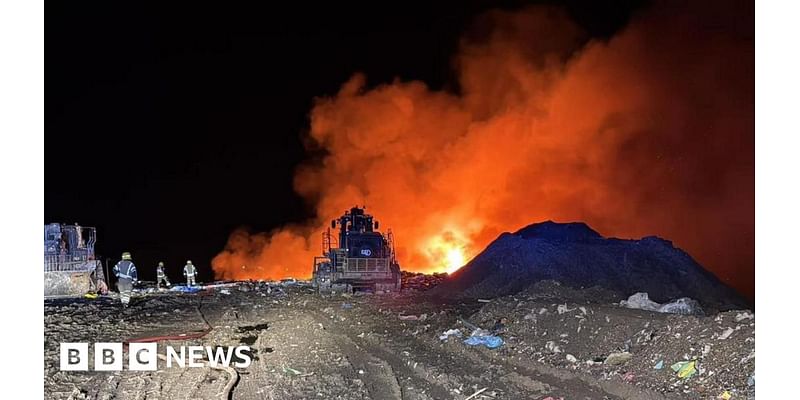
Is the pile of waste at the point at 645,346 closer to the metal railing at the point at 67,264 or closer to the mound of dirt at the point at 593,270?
the mound of dirt at the point at 593,270

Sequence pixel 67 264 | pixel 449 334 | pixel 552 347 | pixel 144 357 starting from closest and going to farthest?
pixel 144 357 < pixel 552 347 < pixel 449 334 < pixel 67 264

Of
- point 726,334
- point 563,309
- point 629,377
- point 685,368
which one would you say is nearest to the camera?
point 685,368

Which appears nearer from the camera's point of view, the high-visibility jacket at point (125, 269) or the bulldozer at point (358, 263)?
the high-visibility jacket at point (125, 269)

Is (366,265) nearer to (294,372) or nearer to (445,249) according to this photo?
(294,372)

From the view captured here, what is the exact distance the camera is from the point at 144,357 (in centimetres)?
788

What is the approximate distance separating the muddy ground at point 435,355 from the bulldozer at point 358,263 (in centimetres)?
515

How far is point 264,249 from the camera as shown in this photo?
1149 inches

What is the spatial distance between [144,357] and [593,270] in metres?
12.6

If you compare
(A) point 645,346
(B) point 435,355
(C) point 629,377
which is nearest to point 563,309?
(A) point 645,346

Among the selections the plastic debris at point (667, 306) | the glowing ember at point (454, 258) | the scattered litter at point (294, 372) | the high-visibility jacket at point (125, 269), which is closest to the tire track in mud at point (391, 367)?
the scattered litter at point (294, 372)

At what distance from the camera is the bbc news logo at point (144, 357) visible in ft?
24.4

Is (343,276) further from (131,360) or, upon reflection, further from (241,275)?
(241,275)

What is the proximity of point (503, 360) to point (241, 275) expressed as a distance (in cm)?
2168
